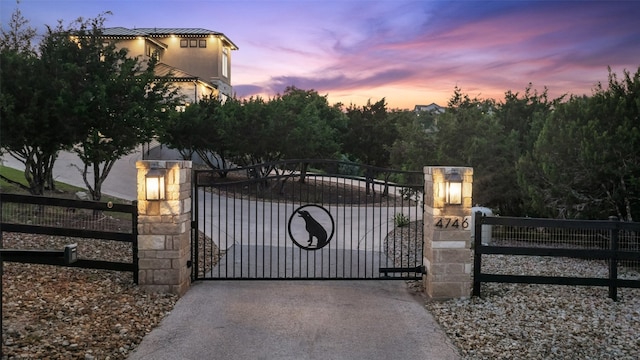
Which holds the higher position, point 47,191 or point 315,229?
point 47,191

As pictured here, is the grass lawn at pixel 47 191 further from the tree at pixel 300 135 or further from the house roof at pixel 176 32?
the house roof at pixel 176 32

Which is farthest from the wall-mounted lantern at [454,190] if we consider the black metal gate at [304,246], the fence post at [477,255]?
the black metal gate at [304,246]

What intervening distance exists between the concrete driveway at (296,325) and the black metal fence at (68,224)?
4.57 feet

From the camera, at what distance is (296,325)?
20.5 ft

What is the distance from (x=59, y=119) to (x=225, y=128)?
11.2 metres

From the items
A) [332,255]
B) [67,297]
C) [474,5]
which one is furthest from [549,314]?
[474,5]

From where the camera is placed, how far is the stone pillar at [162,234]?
7250mm

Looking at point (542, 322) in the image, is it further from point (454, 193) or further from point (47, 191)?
point (47, 191)

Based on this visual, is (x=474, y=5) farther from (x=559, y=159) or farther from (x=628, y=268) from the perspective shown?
(x=628, y=268)

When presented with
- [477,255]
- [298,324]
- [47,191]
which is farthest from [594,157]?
[47,191]

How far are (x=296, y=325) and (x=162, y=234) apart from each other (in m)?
2.63

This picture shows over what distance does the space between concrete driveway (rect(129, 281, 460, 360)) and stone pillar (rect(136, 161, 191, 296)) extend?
1.54 feet

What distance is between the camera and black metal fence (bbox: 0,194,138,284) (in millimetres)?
2898

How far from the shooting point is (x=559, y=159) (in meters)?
12.1
